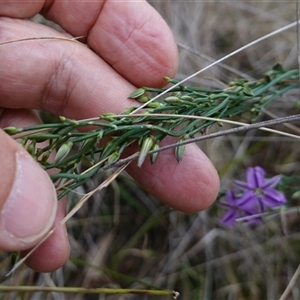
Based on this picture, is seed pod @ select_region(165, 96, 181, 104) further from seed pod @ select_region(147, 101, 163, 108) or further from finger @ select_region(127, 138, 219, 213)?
finger @ select_region(127, 138, 219, 213)

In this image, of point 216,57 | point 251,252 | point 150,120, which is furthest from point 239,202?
point 216,57

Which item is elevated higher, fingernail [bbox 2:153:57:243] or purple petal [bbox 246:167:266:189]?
fingernail [bbox 2:153:57:243]

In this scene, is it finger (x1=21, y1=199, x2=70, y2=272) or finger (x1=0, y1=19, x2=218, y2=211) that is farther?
finger (x1=0, y1=19, x2=218, y2=211)

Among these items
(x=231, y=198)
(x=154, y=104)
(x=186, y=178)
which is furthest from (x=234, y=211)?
(x=154, y=104)

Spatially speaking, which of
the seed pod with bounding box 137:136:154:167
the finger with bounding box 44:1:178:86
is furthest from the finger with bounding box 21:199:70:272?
the finger with bounding box 44:1:178:86

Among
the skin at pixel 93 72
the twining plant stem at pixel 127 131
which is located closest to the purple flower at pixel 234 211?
the skin at pixel 93 72

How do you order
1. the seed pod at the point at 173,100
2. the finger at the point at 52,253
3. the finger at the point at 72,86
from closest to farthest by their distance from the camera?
the seed pod at the point at 173,100 → the finger at the point at 52,253 → the finger at the point at 72,86

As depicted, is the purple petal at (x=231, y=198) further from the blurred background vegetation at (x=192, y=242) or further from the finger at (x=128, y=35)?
the finger at (x=128, y=35)
